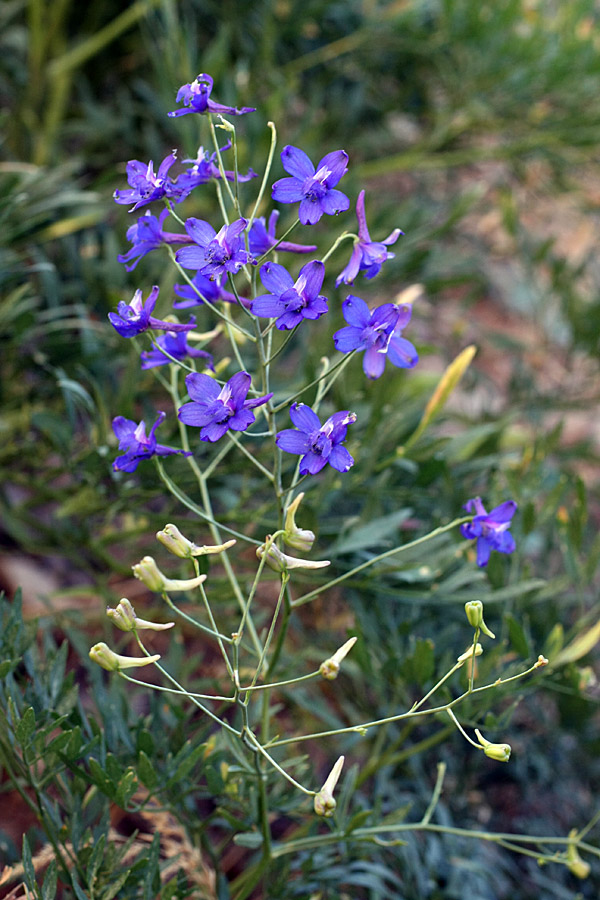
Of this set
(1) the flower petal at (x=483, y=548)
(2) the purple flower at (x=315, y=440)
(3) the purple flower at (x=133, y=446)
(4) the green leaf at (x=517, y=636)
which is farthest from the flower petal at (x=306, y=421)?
(4) the green leaf at (x=517, y=636)

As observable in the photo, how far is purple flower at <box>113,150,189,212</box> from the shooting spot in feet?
1.73

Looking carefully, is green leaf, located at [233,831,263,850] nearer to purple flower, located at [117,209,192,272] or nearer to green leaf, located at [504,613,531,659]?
green leaf, located at [504,613,531,659]

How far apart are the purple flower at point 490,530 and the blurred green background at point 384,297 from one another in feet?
0.38

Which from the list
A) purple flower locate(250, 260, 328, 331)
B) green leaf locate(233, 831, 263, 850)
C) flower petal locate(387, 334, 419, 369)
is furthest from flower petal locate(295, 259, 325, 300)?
green leaf locate(233, 831, 263, 850)

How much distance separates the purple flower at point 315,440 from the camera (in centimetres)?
51

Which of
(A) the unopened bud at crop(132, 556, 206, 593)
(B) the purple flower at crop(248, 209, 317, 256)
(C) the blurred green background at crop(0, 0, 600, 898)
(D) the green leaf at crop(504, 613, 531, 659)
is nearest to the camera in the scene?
(A) the unopened bud at crop(132, 556, 206, 593)

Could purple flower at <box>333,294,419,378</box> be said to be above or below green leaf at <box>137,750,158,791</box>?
above

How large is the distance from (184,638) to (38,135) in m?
0.85

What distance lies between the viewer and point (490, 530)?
0.64 m

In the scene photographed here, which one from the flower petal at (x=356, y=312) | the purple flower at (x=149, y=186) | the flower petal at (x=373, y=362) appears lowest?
the flower petal at (x=373, y=362)

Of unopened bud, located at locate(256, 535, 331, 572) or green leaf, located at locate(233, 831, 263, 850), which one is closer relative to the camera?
unopened bud, located at locate(256, 535, 331, 572)

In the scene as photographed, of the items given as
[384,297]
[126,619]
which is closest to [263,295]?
[126,619]

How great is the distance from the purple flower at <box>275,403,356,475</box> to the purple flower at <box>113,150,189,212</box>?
0.17 metres

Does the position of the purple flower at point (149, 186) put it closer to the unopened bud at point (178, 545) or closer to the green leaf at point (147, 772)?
the unopened bud at point (178, 545)
